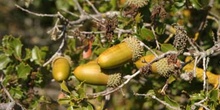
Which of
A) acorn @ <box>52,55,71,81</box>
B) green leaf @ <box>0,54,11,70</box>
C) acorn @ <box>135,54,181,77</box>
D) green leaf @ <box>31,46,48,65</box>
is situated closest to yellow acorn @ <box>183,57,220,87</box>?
acorn @ <box>135,54,181,77</box>

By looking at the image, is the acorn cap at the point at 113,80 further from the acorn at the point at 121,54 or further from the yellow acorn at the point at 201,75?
the yellow acorn at the point at 201,75

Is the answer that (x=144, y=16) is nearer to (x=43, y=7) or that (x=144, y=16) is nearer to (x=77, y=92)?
(x=77, y=92)

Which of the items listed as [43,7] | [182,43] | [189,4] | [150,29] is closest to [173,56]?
[182,43]

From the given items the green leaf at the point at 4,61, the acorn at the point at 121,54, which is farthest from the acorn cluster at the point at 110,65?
the green leaf at the point at 4,61

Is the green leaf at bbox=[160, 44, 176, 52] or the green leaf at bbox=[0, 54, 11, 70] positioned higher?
the green leaf at bbox=[0, 54, 11, 70]

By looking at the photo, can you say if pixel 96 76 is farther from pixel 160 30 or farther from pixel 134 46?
pixel 160 30

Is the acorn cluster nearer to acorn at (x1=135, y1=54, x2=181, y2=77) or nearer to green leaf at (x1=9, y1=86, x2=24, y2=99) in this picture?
acorn at (x1=135, y1=54, x2=181, y2=77)
